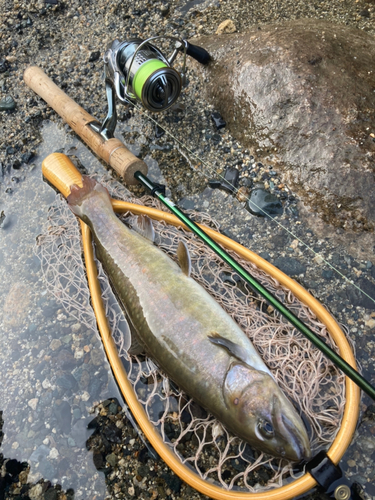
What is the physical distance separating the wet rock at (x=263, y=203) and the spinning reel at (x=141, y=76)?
1.24 meters

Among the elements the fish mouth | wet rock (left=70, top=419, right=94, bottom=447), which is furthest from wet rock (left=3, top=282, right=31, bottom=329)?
the fish mouth

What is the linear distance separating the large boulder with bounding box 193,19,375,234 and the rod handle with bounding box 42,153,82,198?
1.79 m

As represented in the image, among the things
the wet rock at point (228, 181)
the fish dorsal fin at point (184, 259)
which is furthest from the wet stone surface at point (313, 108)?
the fish dorsal fin at point (184, 259)

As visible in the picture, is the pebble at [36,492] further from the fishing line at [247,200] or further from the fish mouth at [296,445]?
the fishing line at [247,200]

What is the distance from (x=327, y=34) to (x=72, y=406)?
4.44 meters

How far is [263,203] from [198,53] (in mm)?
1867

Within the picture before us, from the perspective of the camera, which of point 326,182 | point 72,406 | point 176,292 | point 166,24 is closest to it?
point 176,292

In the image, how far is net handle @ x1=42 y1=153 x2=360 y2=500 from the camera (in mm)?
2230

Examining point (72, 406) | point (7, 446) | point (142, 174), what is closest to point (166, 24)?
point (142, 174)

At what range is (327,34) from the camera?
3.93 metres

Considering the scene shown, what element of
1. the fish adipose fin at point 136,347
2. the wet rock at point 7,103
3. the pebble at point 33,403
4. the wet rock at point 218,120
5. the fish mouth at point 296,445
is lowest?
the pebble at point 33,403

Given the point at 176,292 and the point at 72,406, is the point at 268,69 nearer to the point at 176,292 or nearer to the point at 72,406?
the point at 176,292

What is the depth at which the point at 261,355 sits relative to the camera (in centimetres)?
285

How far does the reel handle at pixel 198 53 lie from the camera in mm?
3996
